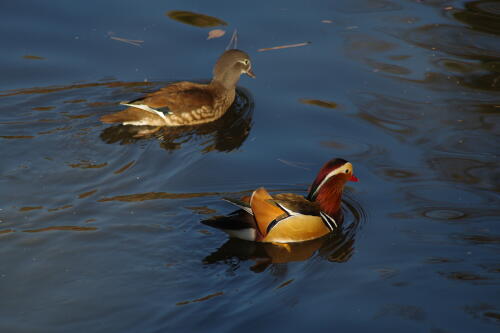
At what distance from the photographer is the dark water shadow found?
676 cm

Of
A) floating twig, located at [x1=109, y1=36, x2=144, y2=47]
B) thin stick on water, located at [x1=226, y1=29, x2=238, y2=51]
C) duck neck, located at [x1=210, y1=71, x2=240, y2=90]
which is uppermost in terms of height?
thin stick on water, located at [x1=226, y1=29, x2=238, y2=51]

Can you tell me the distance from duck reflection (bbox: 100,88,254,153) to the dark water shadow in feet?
5.70

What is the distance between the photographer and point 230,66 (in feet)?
31.3

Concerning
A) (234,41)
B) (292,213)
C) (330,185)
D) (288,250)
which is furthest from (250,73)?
(288,250)

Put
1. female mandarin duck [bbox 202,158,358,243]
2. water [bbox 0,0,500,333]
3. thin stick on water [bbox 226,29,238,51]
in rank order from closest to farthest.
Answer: water [bbox 0,0,500,333] → female mandarin duck [bbox 202,158,358,243] → thin stick on water [bbox 226,29,238,51]

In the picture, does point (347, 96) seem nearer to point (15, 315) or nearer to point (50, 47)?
point (50, 47)

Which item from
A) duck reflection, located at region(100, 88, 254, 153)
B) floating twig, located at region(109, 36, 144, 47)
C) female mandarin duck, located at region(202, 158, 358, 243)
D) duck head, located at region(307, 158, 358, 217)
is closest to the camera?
female mandarin duck, located at region(202, 158, 358, 243)

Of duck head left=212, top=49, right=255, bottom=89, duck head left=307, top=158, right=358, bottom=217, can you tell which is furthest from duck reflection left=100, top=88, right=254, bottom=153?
duck head left=307, top=158, right=358, bottom=217

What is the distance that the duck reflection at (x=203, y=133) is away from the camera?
8.65 meters

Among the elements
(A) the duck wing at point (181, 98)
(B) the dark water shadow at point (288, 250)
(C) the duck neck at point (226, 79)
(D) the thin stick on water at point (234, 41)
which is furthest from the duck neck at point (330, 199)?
(D) the thin stick on water at point (234, 41)

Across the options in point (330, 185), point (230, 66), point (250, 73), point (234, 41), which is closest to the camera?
point (330, 185)

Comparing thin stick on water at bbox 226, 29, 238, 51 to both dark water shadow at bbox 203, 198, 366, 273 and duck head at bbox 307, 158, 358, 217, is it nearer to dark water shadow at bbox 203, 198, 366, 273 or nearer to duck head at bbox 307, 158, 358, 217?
duck head at bbox 307, 158, 358, 217

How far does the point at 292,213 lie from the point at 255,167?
103 centimetres

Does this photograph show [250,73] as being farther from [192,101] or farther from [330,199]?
[330,199]
